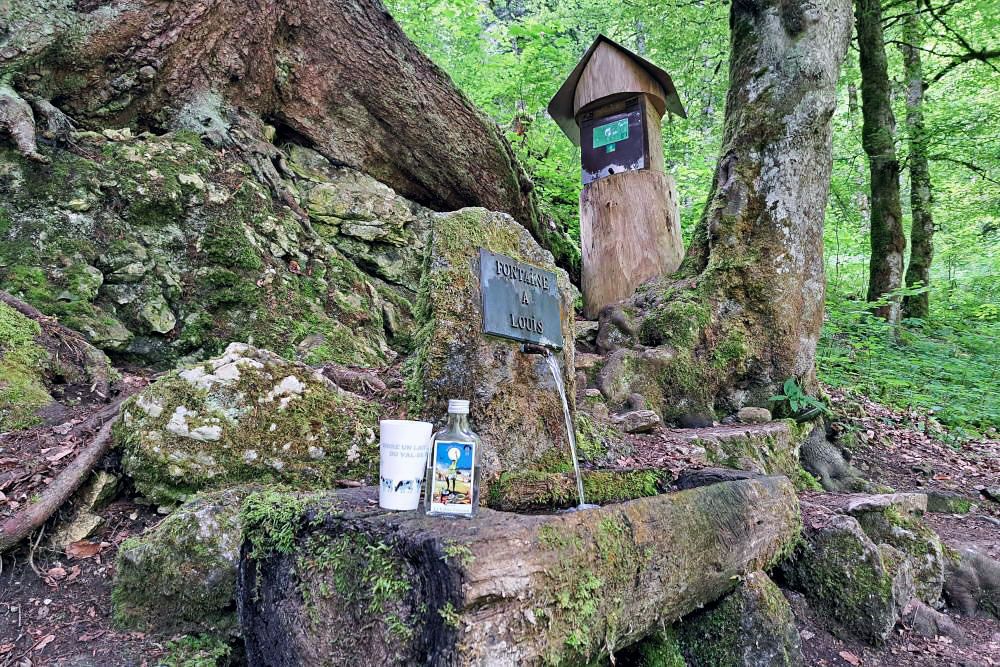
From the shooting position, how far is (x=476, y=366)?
2.64 metres

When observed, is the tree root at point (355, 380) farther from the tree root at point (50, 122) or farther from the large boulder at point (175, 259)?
the tree root at point (50, 122)

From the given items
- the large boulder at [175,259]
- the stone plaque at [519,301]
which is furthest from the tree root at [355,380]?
the stone plaque at [519,301]

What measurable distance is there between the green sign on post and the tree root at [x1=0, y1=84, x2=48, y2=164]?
16.3 feet

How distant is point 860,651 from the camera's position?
2.66m

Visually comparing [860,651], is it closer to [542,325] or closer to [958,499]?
[542,325]

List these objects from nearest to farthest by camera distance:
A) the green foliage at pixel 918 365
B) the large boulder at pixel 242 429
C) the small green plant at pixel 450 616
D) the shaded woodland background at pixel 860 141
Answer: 1. the small green plant at pixel 450 616
2. the large boulder at pixel 242 429
3. the green foliage at pixel 918 365
4. the shaded woodland background at pixel 860 141

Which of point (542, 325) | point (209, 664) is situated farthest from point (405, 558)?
point (542, 325)

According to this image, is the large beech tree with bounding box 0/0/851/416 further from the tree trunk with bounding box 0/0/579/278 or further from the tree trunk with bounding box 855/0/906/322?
the tree trunk with bounding box 855/0/906/322

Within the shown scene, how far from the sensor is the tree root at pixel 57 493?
208cm

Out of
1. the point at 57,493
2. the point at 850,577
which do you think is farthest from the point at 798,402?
the point at 57,493

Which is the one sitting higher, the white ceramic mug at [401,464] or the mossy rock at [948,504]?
the white ceramic mug at [401,464]

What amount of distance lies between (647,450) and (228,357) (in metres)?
2.44

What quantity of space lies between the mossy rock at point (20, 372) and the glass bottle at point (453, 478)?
7.51 ft

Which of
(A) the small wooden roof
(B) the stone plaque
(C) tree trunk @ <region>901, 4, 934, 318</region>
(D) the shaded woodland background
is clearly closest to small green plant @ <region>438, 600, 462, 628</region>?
(B) the stone plaque
